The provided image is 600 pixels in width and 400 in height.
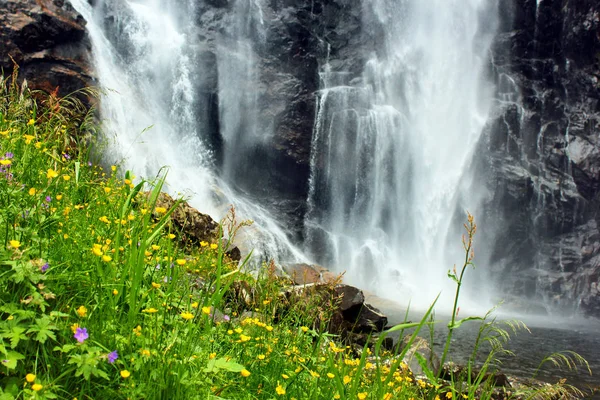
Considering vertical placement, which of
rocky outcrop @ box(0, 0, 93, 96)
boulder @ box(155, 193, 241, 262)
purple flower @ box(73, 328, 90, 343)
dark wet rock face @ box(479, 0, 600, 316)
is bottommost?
purple flower @ box(73, 328, 90, 343)

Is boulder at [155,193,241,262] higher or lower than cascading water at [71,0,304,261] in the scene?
lower

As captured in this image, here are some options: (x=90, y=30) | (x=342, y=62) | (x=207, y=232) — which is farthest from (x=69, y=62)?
(x=342, y=62)

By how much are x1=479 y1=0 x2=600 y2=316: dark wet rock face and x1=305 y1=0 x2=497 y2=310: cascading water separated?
4.92ft

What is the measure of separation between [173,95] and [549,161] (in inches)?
702

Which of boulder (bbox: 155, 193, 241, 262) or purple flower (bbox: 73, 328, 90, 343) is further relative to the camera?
boulder (bbox: 155, 193, 241, 262)

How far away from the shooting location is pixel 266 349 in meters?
2.13

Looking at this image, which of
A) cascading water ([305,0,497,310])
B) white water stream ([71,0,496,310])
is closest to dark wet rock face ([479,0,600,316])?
white water stream ([71,0,496,310])

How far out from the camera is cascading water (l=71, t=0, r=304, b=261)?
46.8 ft

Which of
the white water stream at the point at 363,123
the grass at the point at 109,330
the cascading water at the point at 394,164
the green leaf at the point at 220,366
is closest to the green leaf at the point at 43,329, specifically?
the grass at the point at 109,330

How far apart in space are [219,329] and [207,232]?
4.63 metres

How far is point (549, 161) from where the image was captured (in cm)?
2169

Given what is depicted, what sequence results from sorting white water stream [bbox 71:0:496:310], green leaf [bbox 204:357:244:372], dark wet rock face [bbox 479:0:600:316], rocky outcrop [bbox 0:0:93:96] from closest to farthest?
green leaf [bbox 204:357:244:372] → rocky outcrop [bbox 0:0:93:96] → white water stream [bbox 71:0:496:310] → dark wet rock face [bbox 479:0:600:316]

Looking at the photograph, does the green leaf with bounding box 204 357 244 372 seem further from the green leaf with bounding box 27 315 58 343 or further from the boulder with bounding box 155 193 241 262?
the boulder with bounding box 155 193 241 262

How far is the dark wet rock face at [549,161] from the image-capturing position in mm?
20547
